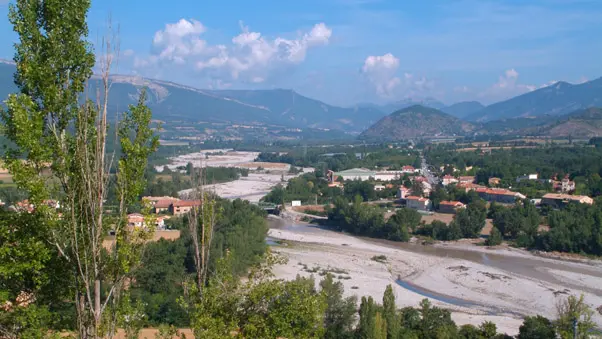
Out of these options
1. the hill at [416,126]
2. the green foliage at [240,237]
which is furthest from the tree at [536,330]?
the hill at [416,126]

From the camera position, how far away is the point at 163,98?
178125 millimetres

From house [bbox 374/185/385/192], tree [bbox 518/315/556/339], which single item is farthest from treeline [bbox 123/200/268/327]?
house [bbox 374/185/385/192]

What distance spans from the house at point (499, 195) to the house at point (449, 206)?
2888 mm

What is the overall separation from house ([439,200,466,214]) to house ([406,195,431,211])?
2.63ft

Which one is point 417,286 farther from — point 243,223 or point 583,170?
point 583,170

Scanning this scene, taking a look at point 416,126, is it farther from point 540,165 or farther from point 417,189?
point 417,189

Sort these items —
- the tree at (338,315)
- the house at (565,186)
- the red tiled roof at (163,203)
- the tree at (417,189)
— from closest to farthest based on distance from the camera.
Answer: the tree at (338,315), the red tiled roof at (163,203), the house at (565,186), the tree at (417,189)

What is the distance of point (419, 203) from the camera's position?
28516 mm

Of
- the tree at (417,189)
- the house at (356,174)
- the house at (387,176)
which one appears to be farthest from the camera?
the house at (356,174)

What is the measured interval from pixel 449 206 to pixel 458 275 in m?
11.4

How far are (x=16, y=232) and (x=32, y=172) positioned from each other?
39cm

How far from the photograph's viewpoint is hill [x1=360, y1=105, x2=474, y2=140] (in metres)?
117

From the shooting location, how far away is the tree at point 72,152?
332 cm

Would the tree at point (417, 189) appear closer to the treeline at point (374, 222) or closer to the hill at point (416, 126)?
the treeline at point (374, 222)
